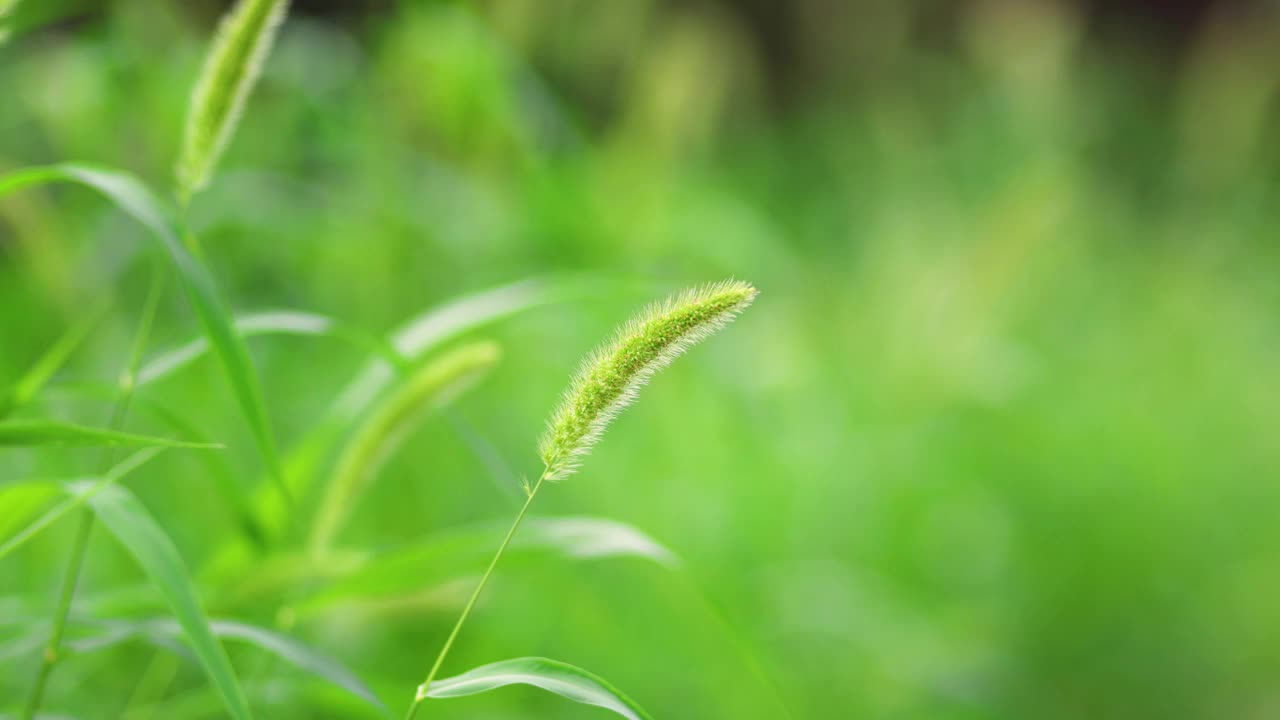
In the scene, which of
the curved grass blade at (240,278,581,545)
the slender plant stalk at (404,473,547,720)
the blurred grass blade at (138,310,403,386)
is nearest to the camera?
the slender plant stalk at (404,473,547,720)

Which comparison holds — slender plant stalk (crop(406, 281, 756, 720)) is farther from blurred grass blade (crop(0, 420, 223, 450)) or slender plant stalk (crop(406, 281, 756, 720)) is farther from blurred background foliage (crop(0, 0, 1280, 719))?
blurred background foliage (crop(0, 0, 1280, 719))

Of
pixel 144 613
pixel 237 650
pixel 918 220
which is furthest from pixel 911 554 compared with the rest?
pixel 144 613

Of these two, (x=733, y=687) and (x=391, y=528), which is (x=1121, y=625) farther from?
(x=391, y=528)

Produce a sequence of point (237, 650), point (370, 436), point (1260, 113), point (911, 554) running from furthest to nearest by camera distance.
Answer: point (1260, 113)
point (911, 554)
point (237, 650)
point (370, 436)

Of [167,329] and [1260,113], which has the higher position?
[1260,113]

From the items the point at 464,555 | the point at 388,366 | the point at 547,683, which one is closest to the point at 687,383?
the point at 388,366

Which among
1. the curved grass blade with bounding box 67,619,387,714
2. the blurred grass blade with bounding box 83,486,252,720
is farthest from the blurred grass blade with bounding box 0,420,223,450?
the curved grass blade with bounding box 67,619,387,714
